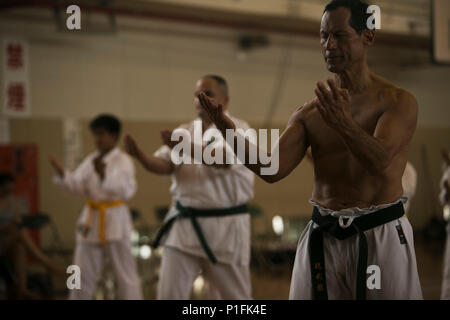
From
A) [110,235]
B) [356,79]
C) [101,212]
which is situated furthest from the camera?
[101,212]

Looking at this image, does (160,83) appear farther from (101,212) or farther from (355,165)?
(355,165)

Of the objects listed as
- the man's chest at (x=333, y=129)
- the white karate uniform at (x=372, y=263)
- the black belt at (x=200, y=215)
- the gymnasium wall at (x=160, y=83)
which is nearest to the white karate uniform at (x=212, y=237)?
the black belt at (x=200, y=215)

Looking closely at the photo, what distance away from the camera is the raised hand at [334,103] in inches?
63.2

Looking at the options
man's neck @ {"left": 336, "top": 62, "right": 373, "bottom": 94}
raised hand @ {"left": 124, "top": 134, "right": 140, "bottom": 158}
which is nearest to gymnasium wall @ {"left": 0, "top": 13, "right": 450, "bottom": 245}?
raised hand @ {"left": 124, "top": 134, "right": 140, "bottom": 158}

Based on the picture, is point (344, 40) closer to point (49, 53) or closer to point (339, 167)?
point (339, 167)

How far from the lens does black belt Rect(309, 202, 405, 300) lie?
5.89ft

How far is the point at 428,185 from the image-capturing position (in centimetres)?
918

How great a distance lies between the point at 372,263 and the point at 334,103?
1.85ft

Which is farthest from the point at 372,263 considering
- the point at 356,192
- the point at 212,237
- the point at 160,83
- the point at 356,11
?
the point at 160,83

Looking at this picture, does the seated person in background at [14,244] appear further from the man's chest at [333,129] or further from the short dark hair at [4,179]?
the man's chest at [333,129]

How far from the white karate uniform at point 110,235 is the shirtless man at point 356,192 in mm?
2624

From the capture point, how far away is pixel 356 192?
1.86 metres

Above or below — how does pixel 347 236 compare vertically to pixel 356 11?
below
